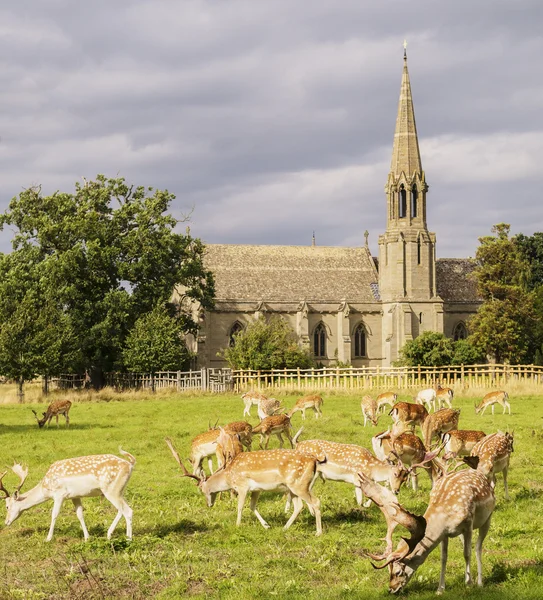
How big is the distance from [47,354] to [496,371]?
25735 mm

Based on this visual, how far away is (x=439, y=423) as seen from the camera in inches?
784

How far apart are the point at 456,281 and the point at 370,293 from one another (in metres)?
9.11

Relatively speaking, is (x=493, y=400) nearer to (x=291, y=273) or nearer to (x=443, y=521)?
(x=443, y=521)

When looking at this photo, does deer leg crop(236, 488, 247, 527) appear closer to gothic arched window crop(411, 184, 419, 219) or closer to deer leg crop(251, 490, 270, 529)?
deer leg crop(251, 490, 270, 529)

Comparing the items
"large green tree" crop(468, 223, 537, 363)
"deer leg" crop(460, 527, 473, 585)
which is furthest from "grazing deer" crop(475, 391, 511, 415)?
"large green tree" crop(468, 223, 537, 363)

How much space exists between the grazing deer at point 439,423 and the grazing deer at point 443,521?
29.7ft

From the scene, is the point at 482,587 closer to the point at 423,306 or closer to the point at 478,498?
the point at 478,498

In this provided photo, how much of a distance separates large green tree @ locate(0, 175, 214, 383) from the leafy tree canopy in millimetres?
4596

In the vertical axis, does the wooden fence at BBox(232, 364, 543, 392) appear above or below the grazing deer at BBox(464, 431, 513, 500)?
below

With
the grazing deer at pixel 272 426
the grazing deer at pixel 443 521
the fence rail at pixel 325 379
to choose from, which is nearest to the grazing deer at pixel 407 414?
the grazing deer at pixel 272 426

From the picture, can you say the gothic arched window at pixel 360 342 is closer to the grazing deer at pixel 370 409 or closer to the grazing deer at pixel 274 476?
the grazing deer at pixel 370 409

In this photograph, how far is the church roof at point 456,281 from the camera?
72.6 meters

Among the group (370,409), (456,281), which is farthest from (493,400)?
(456,281)

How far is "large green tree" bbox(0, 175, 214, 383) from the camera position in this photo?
50656mm
